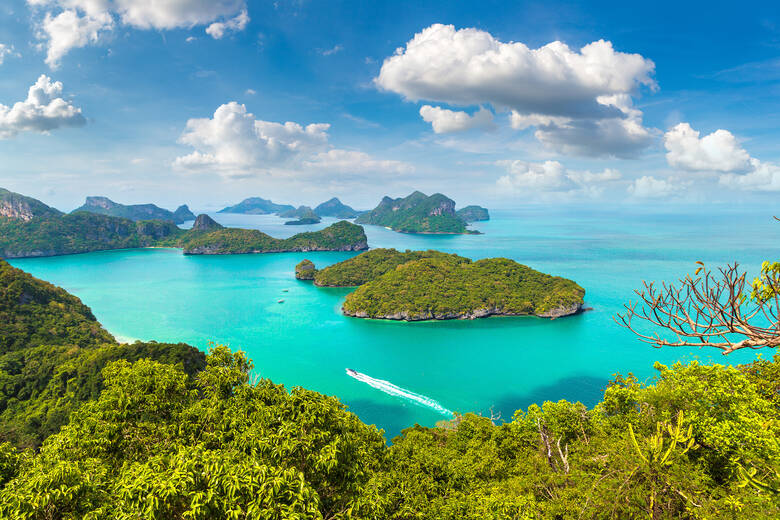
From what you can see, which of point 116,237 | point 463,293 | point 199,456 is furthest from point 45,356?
point 116,237

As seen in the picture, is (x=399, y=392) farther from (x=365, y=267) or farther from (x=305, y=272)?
(x=305, y=272)

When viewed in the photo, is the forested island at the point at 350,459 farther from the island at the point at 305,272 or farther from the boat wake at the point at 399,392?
the island at the point at 305,272

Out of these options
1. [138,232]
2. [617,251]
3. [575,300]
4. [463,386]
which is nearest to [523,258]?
[617,251]

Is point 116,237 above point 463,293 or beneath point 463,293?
above

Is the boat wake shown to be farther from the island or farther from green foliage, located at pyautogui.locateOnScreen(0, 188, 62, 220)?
green foliage, located at pyautogui.locateOnScreen(0, 188, 62, 220)

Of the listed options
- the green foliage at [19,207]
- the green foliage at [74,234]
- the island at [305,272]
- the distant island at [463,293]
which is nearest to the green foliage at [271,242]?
the green foliage at [74,234]

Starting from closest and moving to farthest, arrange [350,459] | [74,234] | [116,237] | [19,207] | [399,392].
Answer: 1. [350,459]
2. [399,392]
3. [74,234]
4. [116,237]
5. [19,207]
